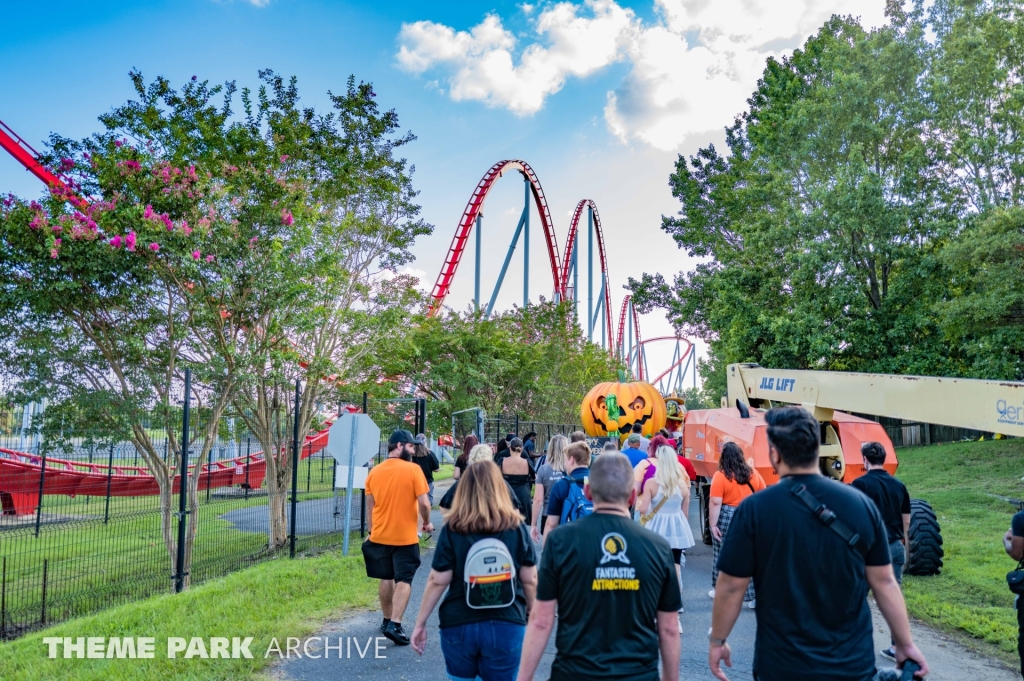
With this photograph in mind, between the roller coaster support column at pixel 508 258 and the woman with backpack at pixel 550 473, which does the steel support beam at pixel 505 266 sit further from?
the woman with backpack at pixel 550 473

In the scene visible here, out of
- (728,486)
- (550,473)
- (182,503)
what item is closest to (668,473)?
(728,486)

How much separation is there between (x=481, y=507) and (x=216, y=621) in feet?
12.8

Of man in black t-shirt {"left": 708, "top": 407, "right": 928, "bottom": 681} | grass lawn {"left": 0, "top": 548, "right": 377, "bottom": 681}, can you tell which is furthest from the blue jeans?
grass lawn {"left": 0, "top": 548, "right": 377, "bottom": 681}

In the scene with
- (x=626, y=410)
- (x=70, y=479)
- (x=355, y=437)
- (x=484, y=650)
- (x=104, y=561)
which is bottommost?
(x=104, y=561)

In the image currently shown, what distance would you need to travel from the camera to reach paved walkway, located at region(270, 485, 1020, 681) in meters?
5.45

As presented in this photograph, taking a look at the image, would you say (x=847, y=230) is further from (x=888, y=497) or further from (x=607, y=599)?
(x=607, y=599)

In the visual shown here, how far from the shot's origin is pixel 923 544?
8375 millimetres

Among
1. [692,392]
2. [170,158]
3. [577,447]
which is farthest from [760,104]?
[692,392]

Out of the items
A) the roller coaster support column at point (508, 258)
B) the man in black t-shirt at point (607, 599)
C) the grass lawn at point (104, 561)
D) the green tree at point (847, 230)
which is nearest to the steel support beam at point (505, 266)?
the roller coaster support column at point (508, 258)

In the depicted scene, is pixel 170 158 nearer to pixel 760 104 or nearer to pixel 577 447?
pixel 577 447

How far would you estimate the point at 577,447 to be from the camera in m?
6.49

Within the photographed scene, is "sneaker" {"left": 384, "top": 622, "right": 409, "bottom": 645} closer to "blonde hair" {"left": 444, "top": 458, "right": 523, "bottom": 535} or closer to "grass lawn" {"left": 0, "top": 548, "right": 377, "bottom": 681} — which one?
"grass lawn" {"left": 0, "top": 548, "right": 377, "bottom": 681}

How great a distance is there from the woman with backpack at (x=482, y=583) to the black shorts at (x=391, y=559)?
2.21 metres

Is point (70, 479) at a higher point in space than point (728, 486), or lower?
lower
